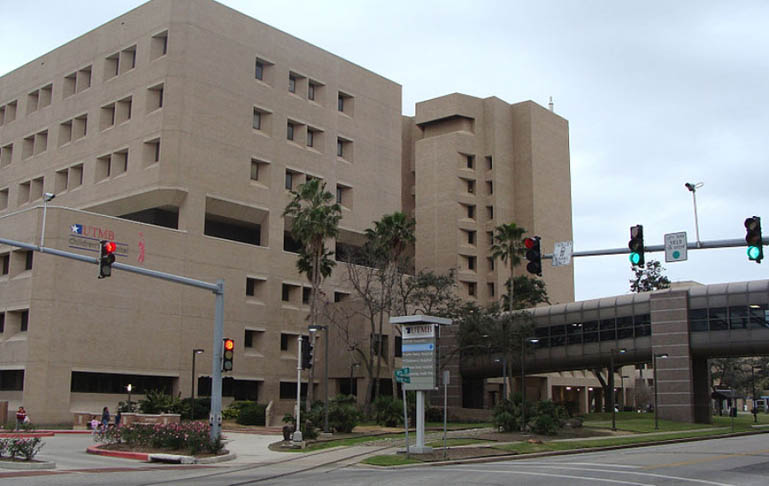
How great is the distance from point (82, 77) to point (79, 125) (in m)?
4.66

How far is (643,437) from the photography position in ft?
145

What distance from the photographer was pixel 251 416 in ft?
184

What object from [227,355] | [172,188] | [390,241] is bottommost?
[227,355]

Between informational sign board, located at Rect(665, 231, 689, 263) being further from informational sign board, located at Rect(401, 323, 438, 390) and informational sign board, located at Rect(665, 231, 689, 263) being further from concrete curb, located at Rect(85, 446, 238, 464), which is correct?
concrete curb, located at Rect(85, 446, 238, 464)

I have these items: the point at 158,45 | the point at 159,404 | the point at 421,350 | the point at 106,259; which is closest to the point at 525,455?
the point at 421,350

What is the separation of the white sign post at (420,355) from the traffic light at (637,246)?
1184cm

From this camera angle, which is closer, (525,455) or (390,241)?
(525,455)

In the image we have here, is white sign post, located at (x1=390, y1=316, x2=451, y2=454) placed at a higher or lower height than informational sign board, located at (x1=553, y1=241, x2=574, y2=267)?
lower

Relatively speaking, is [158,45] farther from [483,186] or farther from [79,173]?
[483,186]

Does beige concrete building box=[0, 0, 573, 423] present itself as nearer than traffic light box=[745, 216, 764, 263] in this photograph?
No

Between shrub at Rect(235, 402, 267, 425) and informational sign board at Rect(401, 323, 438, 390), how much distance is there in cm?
2804

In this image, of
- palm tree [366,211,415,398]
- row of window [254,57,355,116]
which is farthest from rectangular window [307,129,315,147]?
palm tree [366,211,415,398]

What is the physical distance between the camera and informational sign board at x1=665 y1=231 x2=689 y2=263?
65.3 ft

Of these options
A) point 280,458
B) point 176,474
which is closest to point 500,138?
point 280,458
